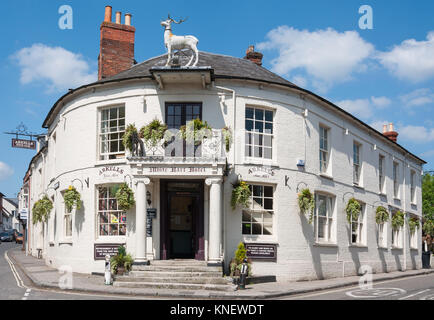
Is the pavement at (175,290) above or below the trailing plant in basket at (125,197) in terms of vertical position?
below

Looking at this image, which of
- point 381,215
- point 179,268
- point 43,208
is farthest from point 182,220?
point 381,215

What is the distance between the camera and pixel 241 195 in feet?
58.0

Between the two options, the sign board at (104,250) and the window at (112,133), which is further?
the window at (112,133)

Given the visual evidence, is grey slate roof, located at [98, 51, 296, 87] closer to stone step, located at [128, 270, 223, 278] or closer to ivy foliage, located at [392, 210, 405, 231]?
stone step, located at [128, 270, 223, 278]

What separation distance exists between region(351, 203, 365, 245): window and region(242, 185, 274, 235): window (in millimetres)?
5854

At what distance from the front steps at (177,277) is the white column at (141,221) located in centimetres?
38

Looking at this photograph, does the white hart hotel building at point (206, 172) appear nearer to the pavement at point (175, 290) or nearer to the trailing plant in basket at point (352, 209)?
the trailing plant in basket at point (352, 209)

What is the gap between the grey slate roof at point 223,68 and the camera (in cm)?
1897

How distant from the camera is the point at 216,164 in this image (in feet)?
54.5

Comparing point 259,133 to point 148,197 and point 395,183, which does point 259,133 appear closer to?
point 148,197

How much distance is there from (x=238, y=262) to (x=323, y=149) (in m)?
6.83

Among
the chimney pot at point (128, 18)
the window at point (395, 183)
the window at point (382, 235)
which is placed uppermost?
the chimney pot at point (128, 18)

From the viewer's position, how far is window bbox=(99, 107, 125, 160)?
752 inches

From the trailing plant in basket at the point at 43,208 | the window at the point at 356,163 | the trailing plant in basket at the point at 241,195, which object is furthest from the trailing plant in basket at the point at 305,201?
the trailing plant in basket at the point at 43,208
